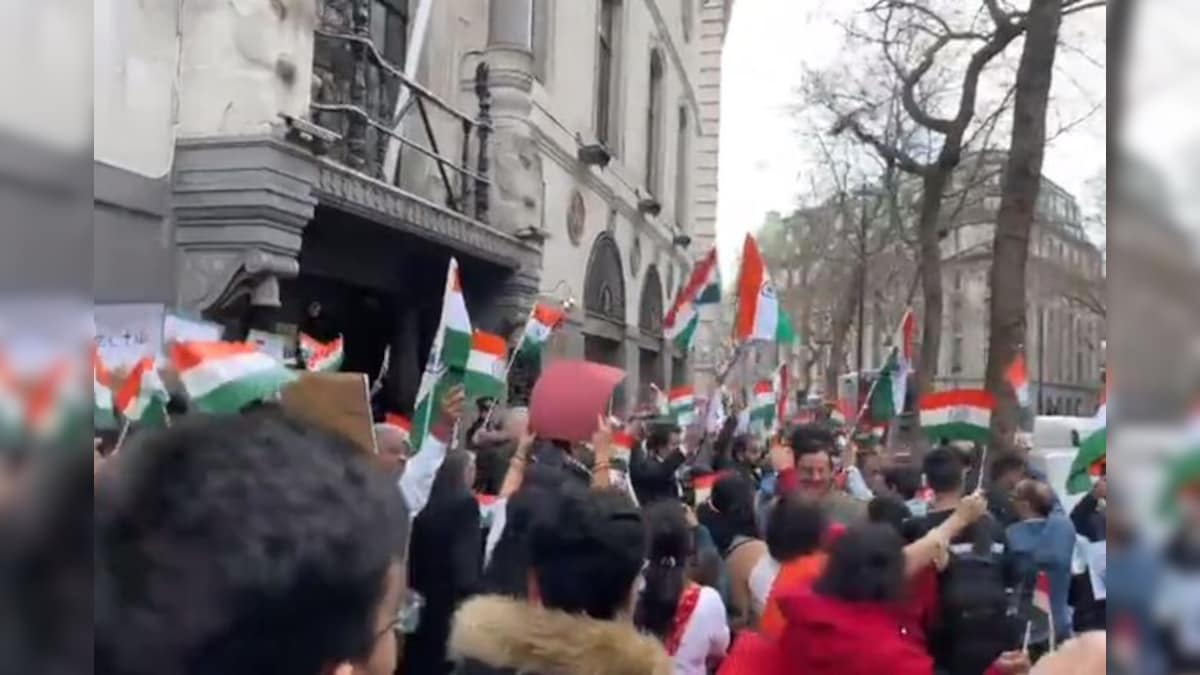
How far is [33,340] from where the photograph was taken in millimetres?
795

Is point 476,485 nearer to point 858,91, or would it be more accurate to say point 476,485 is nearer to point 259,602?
point 259,602

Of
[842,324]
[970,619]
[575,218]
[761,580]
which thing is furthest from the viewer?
[842,324]

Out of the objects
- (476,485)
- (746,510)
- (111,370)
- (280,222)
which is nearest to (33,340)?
(111,370)

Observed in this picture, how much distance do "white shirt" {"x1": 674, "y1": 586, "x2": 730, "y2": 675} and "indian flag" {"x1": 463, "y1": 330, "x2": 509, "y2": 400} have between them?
119 inches

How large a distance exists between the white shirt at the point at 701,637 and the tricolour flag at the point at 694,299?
10.9 metres

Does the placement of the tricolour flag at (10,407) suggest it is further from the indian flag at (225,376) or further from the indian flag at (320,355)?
the indian flag at (320,355)

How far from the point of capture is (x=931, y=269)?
2148 cm

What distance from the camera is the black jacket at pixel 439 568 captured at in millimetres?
4941

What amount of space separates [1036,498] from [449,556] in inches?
103

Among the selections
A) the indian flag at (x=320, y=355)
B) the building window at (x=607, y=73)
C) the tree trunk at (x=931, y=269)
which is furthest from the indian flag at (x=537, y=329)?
the tree trunk at (x=931, y=269)

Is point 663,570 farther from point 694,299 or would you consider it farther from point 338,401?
point 694,299

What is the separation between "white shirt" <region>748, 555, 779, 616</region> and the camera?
4.55 meters

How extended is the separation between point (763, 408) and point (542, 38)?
5.77 meters

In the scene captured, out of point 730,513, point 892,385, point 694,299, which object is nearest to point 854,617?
point 730,513
